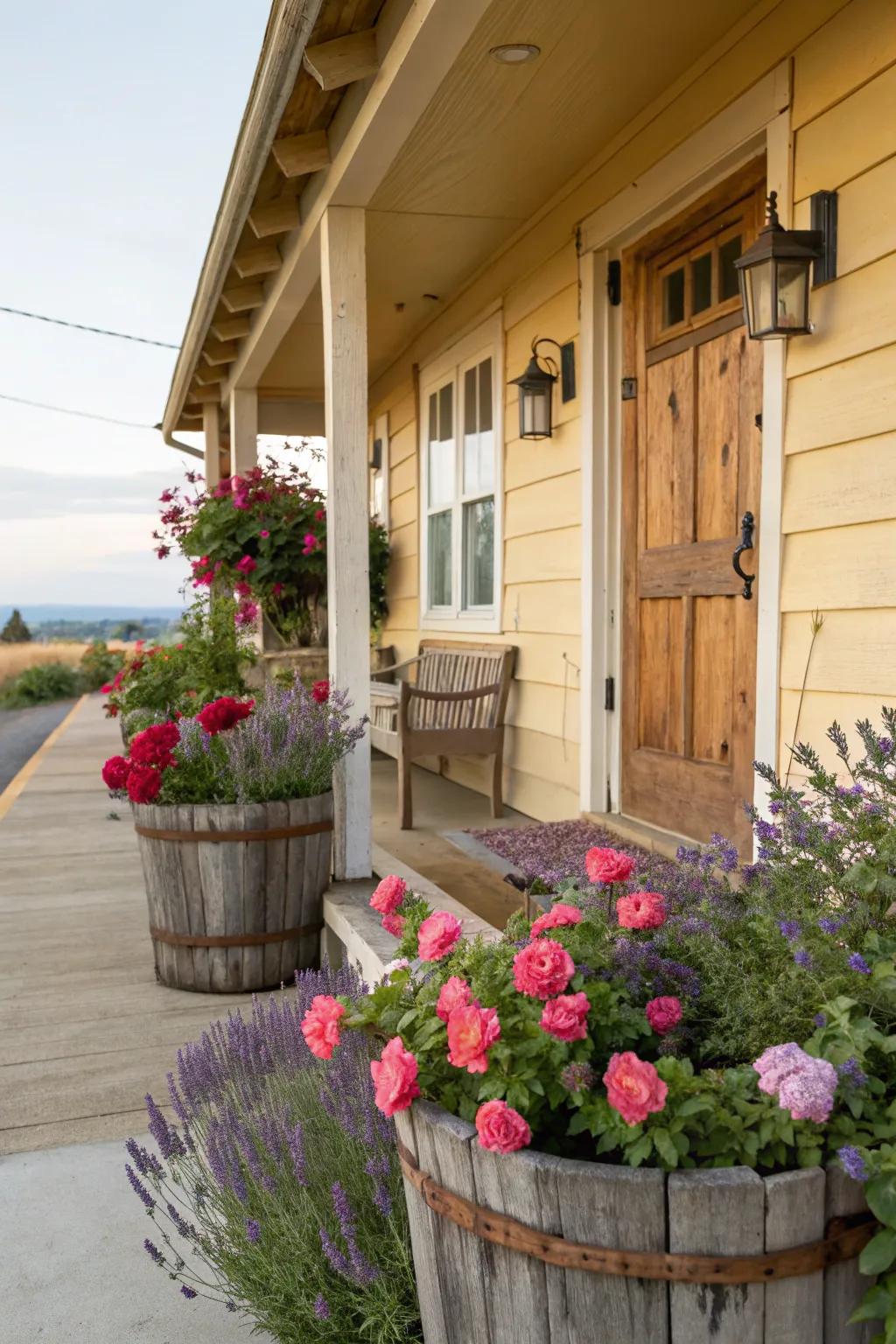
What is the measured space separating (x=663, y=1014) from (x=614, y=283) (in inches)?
132

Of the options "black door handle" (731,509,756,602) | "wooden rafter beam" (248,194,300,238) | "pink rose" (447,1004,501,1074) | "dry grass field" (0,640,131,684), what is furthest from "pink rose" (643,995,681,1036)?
"dry grass field" (0,640,131,684)

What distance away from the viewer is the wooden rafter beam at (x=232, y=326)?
6387 mm

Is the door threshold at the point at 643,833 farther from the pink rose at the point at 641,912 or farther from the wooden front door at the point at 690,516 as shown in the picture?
the pink rose at the point at 641,912

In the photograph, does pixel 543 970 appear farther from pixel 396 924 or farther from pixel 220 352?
pixel 220 352

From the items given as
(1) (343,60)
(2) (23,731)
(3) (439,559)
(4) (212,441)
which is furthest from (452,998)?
Answer: (2) (23,731)

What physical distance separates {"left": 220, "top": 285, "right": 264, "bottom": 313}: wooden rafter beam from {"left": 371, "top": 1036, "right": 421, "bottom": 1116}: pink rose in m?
5.00

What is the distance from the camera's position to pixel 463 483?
6.12 m

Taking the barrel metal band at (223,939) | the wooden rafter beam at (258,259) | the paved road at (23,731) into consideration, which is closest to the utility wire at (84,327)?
the paved road at (23,731)

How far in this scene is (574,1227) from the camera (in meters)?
1.23

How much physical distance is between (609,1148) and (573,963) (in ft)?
0.80

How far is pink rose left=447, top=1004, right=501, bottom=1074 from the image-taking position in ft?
4.34

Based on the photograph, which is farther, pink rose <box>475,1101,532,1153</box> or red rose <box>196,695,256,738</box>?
red rose <box>196,695,256,738</box>

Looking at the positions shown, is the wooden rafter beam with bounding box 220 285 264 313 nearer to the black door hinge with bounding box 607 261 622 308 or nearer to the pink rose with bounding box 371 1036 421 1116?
the black door hinge with bounding box 607 261 622 308

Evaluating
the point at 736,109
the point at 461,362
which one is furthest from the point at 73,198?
the point at 736,109
